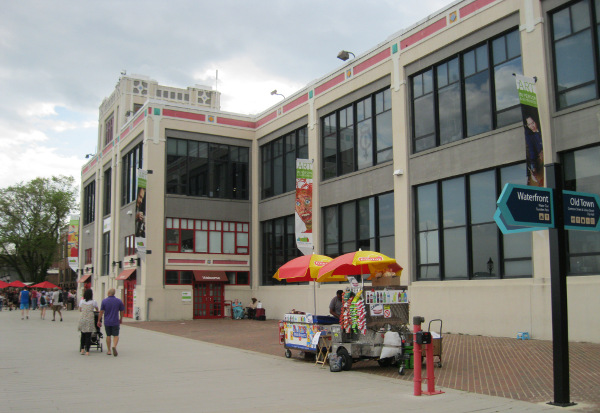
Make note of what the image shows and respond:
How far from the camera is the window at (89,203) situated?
4784 centimetres

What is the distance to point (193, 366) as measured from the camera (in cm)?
1304

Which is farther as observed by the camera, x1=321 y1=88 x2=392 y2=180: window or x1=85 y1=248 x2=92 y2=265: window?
x1=85 y1=248 x2=92 y2=265: window

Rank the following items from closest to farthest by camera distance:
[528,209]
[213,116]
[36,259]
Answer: [528,209], [213,116], [36,259]

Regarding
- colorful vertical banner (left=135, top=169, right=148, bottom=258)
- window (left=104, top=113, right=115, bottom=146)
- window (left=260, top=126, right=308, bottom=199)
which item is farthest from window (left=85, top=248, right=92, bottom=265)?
window (left=260, top=126, right=308, bottom=199)

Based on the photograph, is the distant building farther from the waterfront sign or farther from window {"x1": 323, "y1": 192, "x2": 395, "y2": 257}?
the waterfront sign

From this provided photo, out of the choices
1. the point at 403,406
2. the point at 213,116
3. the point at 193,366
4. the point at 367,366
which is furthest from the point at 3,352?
the point at 213,116

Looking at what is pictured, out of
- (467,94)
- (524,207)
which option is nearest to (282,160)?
(467,94)

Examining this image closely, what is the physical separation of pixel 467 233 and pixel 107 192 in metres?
31.2

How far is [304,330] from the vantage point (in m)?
13.9

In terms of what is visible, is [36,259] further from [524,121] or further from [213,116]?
[524,121]

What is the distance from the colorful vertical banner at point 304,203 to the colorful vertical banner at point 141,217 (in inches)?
366

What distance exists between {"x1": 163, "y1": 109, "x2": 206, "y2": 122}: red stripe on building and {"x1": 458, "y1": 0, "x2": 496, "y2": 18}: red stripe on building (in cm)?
1786

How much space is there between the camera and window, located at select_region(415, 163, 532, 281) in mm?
18438

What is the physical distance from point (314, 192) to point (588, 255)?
14.6 meters
